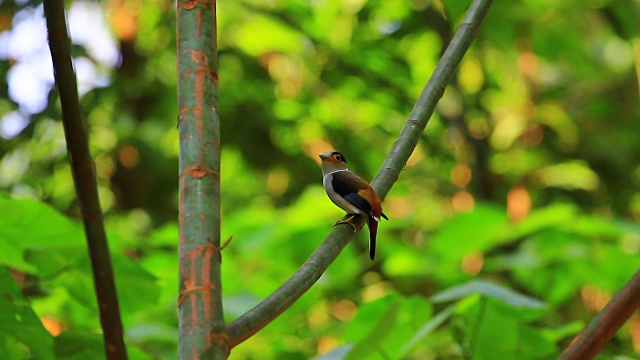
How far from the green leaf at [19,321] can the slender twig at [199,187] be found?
453 mm

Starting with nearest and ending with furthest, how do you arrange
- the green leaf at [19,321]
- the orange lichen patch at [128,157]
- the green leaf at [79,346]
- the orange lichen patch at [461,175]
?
the green leaf at [19,321] → the green leaf at [79,346] → the orange lichen patch at [461,175] → the orange lichen patch at [128,157]

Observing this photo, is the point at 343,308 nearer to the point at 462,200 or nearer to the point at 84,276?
the point at 462,200

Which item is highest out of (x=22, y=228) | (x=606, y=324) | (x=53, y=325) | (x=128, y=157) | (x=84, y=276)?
(x=128, y=157)

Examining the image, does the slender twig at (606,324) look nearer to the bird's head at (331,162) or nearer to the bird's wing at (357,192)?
the bird's wing at (357,192)

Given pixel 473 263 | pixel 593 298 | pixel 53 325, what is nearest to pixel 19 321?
pixel 53 325

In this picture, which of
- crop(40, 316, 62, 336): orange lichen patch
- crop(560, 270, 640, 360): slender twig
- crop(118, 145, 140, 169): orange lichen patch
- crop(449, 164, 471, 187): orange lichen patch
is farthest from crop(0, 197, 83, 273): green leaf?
crop(118, 145, 140, 169): orange lichen patch

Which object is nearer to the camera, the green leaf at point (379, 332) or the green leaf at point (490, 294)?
the green leaf at point (379, 332)

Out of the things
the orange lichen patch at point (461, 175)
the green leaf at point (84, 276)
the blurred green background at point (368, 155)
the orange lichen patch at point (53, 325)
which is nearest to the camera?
the green leaf at point (84, 276)

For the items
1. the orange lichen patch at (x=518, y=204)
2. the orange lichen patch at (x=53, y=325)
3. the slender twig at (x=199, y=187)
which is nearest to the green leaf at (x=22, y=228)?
the slender twig at (x=199, y=187)

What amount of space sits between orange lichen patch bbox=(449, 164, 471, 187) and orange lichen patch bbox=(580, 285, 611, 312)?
70 cm

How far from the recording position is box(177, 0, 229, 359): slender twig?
0.88m

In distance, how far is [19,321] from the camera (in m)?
1.26

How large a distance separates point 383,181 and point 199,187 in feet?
0.99

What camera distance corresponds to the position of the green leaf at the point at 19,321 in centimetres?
124
